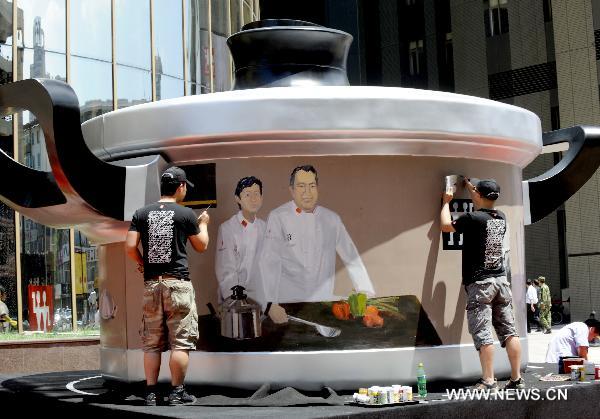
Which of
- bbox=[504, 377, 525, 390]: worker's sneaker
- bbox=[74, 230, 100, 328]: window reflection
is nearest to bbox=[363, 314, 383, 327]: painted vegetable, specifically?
bbox=[504, 377, 525, 390]: worker's sneaker

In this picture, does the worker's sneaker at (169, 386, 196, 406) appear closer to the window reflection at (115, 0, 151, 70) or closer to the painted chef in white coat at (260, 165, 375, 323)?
the painted chef in white coat at (260, 165, 375, 323)

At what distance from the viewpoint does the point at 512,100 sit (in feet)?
109

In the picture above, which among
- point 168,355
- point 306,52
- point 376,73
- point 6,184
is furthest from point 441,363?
point 376,73

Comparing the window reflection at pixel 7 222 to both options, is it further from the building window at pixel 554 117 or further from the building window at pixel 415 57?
the building window at pixel 415 57

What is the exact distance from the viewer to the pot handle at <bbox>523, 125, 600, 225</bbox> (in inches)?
342

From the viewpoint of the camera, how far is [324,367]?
677 centimetres

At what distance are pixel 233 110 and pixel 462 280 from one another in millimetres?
2214

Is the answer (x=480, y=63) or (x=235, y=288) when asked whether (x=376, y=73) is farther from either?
(x=235, y=288)

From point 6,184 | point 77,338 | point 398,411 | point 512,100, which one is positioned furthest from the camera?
point 512,100

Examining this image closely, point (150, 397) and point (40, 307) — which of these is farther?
point (40, 307)

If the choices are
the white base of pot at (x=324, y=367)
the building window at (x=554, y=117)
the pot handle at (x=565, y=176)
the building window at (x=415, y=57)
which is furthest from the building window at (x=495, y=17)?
the white base of pot at (x=324, y=367)

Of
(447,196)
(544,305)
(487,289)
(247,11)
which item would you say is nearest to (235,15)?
(247,11)

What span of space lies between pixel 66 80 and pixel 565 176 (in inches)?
500

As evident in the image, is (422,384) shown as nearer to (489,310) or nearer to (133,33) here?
(489,310)
